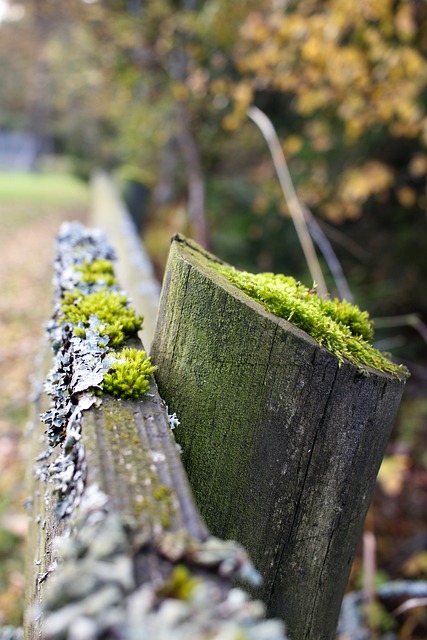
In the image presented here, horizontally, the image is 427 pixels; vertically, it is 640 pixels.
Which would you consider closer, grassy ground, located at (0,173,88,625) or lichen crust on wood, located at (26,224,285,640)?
lichen crust on wood, located at (26,224,285,640)

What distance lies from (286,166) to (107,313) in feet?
11.4

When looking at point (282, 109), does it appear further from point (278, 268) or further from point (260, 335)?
point (260, 335)

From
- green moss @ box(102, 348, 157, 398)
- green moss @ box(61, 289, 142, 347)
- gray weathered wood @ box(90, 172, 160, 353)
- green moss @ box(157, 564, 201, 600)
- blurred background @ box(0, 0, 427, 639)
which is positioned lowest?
green moss @ box(157, 564, 201, 600)

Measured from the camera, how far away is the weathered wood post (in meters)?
1.25

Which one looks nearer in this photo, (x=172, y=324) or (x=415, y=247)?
(x=172, y=324)

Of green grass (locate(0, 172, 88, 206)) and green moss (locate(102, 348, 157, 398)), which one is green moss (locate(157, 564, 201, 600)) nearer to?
green moss (locate(102, 348, 157, 398))

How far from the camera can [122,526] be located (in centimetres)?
84

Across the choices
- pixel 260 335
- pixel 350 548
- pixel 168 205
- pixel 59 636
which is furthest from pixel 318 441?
pixel 168 205

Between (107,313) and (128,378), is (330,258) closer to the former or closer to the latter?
(107,313)

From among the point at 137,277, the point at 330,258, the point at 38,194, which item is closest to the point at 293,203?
the point at 330,258

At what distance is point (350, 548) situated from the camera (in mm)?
1490

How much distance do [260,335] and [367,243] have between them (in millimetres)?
8232

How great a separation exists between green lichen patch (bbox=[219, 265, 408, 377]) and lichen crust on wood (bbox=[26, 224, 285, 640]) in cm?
38

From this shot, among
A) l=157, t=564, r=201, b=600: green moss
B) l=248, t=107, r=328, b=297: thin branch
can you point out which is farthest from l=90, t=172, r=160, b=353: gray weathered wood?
l=157, t=564, r=201, b=600: green moss
